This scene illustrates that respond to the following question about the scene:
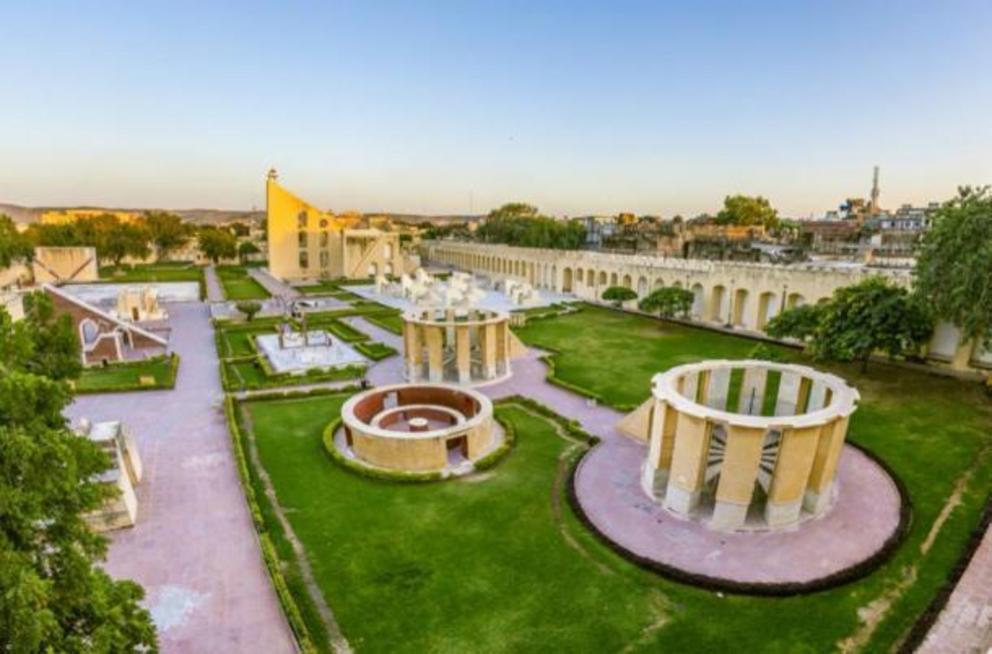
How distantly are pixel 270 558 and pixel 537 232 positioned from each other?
270 feet

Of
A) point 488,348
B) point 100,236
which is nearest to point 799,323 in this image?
point 488,348

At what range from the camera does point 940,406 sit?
80.7 ft

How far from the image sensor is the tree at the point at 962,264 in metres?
23.3

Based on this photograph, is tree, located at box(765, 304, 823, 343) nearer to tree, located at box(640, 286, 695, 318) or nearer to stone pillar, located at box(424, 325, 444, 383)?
tree, located at box(640, 286, 695, 318)

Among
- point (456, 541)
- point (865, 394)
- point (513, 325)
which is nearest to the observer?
point (456, 541)

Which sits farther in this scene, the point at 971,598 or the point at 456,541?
the point at 456,541

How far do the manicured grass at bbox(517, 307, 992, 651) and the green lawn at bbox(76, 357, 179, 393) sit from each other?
20566 millimetres

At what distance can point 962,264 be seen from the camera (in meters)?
23.9

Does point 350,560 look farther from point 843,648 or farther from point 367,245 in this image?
point 367,245

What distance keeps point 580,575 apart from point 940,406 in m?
20.4

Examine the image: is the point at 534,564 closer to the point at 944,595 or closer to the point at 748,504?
the point at 748,504

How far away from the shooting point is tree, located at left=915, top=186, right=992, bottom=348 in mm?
23312

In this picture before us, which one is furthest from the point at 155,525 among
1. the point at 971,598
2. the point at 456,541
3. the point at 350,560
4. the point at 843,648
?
the point at 971,598

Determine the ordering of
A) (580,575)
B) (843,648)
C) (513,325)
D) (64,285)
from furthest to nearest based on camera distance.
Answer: (64,285) → (513,325) → (580,575) → (843,648)
